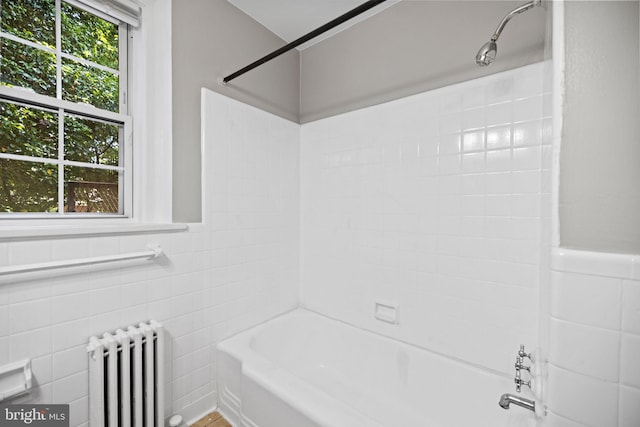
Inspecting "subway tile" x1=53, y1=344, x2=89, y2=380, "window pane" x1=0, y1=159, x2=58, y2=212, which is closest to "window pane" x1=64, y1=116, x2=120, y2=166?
"window pane" x1=0, y1=159, x2=58, y2=212

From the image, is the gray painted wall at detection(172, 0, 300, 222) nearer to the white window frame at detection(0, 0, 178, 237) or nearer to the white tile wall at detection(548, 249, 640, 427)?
the white window frame at detection(0, 0, 178, 237)

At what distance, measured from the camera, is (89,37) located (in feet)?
4.35

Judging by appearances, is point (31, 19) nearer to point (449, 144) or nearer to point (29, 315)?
point (29, 315)

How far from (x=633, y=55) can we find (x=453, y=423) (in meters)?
1.64

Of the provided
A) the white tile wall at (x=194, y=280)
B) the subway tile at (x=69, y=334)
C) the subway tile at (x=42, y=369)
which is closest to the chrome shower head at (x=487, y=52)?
the white tile wall at (x=194, y=280)

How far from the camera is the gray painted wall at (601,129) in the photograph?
58cm

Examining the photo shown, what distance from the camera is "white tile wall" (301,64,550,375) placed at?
129 cm

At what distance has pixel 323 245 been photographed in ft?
6.81

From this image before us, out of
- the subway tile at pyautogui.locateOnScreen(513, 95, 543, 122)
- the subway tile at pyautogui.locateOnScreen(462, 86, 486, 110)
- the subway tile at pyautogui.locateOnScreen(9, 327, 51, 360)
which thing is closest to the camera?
the subway tile at pyautogui.locateOnScreen(9, 327, 51, 360)

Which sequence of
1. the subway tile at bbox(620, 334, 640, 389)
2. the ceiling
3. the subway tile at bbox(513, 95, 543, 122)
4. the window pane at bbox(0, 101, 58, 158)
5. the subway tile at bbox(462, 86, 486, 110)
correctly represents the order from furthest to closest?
the ceiling
the subway tile at bbox(462, 86, 486, 110)
the subway tile at bbox(513, 95, 543, 122)
the window pane at bbox(0, 101, 58, 158)
the subway tile at bbox(620, 334, 640, 389)

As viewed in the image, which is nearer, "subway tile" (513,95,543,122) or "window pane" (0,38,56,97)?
"window pane" (0,38,56,97)

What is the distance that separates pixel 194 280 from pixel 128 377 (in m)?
0.51

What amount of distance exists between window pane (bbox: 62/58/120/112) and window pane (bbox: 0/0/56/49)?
0.11 m

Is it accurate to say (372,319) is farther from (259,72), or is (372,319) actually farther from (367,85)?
(259,72)
